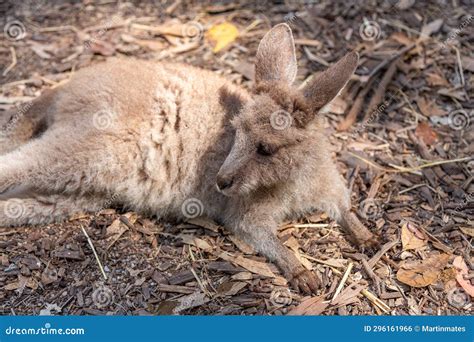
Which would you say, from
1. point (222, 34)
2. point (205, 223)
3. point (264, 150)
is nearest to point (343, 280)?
point (264, 150)

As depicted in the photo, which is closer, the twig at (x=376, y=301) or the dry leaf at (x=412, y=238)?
the twig at (x=376, y=301)

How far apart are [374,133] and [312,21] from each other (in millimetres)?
1936

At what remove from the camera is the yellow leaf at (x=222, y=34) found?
7.36 m

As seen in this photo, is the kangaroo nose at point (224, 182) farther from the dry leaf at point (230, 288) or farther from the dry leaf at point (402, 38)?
the dry leaf at point (402, 38)

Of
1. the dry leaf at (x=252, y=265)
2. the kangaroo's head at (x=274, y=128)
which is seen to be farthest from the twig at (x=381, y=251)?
the kangaroo's head at (x=274, y=128)

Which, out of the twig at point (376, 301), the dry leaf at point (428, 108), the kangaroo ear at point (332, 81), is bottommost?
the twig at point (376, 301)

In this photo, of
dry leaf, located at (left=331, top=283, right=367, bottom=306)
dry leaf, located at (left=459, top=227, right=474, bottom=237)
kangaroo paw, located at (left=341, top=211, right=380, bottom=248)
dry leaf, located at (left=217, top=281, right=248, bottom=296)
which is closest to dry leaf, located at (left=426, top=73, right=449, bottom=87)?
dry leaf, located at (left=459, top=227, right=474, bottom=237)

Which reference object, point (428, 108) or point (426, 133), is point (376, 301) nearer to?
point (426, 133)

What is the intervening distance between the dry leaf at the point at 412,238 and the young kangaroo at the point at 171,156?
31 cm

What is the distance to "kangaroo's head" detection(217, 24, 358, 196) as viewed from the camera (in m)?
4.76

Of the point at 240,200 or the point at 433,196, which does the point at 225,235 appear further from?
the point at 433,196

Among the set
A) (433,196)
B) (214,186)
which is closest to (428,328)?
(433,196)

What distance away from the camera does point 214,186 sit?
5.40 meters

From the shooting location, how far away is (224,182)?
189 inches
